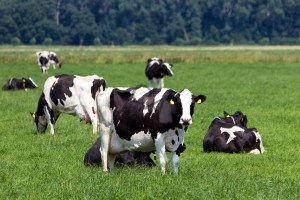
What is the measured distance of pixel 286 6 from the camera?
168500mm

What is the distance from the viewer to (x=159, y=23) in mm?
177000

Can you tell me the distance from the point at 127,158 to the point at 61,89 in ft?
22.0

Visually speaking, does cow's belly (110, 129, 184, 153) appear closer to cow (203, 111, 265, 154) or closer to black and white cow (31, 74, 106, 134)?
cow (203, 111, 265, 154)

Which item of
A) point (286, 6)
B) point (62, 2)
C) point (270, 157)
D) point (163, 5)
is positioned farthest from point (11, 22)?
point (270, 157)

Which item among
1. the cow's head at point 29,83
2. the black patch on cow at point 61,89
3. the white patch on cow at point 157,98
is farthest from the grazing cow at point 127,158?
the cow's head at point 29,83

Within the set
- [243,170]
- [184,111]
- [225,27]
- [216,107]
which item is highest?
[184,111]

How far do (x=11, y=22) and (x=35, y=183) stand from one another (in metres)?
158

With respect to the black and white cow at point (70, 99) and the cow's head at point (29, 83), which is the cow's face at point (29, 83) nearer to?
the cow's head at point (29, 83)

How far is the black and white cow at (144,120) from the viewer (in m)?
12.2

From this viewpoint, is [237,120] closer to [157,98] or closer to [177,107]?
[157,98]

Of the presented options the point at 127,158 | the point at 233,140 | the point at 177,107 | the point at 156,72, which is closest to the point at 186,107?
the point at 177,107

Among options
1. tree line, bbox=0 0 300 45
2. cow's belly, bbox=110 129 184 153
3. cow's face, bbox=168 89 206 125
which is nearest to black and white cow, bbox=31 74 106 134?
cow's belly, bbox=110 129 184 153

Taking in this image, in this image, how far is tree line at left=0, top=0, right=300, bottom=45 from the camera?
16788cm

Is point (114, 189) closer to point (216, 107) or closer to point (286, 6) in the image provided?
point (216, 107)
